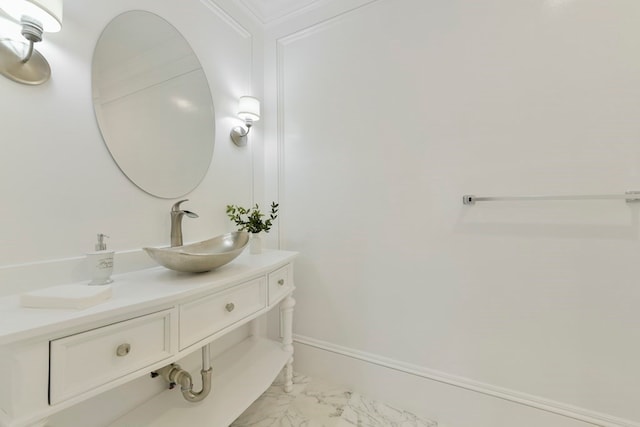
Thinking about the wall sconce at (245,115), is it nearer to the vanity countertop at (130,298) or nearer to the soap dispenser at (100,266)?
the vanity countertop at (130,298)

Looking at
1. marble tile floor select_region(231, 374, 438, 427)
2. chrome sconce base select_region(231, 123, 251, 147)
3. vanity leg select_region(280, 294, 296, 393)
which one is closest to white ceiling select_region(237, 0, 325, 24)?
chrome sconce base select_region(231, 123, 251, 147)

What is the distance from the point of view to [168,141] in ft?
4.19

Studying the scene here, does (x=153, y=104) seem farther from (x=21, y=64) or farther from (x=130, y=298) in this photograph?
(x=130, y=298)

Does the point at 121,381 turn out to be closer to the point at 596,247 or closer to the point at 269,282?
the point at 269,282

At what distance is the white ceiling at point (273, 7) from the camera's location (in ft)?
5.73

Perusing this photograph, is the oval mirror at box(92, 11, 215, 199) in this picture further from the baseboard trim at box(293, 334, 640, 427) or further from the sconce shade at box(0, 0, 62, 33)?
the baseboard trim at box(293, 334, 640, 427)

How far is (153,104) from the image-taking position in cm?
122

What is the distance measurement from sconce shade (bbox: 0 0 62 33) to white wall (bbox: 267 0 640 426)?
46.9 inches

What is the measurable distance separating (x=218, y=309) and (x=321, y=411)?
0.92 meters

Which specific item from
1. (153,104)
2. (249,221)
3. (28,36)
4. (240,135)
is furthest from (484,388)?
(28,36)

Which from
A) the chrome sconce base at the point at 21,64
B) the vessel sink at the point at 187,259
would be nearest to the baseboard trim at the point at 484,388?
the vessel sink at the point at 187,259

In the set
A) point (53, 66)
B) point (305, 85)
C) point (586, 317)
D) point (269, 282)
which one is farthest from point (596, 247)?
point (53, 66)

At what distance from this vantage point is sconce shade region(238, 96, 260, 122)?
158 centimetres

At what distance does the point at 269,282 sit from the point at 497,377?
48.1 inches
